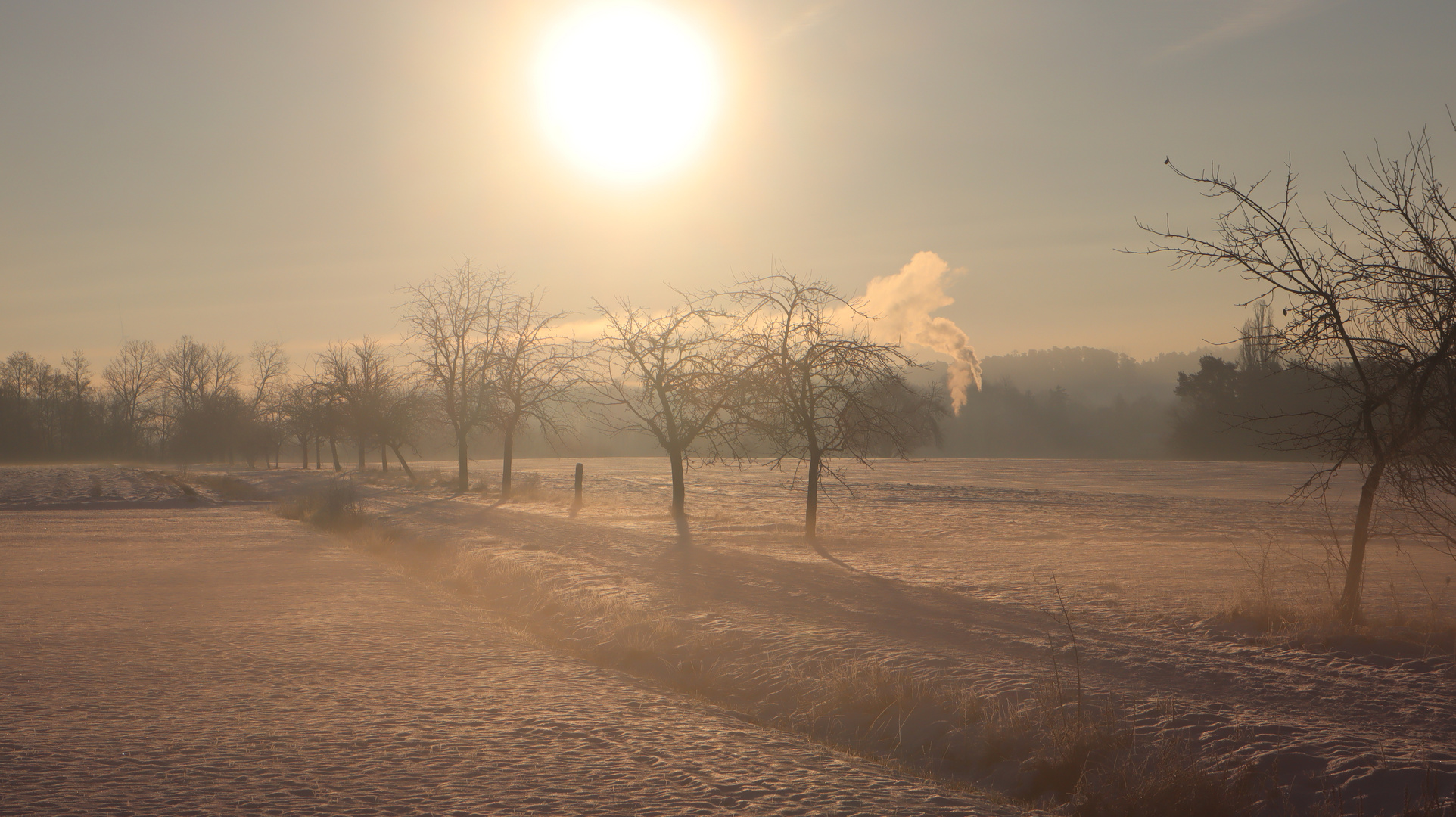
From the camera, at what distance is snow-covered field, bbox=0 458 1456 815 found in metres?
6.61

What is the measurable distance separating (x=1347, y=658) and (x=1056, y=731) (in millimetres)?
4221

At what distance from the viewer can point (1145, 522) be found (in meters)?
26.4

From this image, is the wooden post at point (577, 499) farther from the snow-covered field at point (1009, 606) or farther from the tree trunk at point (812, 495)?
the tree trunk at point (812, 495)

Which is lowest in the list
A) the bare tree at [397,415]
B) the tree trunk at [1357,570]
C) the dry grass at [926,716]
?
the dry grass at [926,716]

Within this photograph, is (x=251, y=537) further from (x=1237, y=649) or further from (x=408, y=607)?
(x=1237, y=649)

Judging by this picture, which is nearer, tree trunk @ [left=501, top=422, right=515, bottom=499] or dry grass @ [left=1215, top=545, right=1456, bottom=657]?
dry grass @ [left=1215, top=545, right=1456, bottom=657]

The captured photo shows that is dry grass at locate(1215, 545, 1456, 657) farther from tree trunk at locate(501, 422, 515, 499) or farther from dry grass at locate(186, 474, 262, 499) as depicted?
dry grass at locate(186, 474, 262, 499)

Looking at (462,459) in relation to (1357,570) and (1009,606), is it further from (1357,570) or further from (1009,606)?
(1357,570)

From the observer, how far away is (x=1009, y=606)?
11531 millimetres

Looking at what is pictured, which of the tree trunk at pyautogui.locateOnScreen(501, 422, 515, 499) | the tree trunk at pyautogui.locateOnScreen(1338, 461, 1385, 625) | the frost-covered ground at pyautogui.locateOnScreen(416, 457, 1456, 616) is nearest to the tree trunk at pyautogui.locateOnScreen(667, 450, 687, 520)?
the frost-covered ground at pyautogui.locateOnScreen(416, 457, 1456, 616)

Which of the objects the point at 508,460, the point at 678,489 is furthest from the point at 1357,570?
the point at 508,460

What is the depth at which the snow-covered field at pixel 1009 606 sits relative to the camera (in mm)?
6609

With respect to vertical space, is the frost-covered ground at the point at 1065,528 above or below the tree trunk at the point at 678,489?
below

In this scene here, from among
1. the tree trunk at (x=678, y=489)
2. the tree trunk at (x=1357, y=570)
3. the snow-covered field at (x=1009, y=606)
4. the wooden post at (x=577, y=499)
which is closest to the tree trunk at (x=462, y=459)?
the wooden post at (x=577, y=499)
